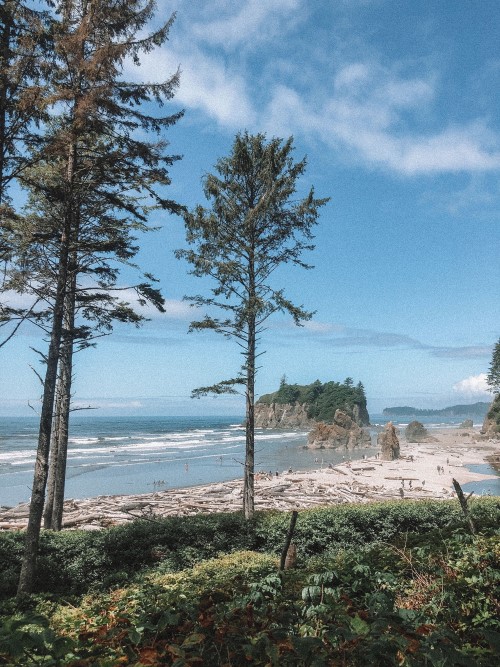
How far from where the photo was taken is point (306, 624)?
3537 mm

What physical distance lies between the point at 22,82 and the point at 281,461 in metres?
42.0

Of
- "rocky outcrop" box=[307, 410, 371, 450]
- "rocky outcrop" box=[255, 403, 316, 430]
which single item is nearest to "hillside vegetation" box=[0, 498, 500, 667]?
"rocky outcrop" box=[307, 410, 371, 450]

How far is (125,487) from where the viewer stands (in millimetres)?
28781

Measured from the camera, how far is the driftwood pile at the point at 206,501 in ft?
56.0

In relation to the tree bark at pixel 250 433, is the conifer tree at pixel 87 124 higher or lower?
higher

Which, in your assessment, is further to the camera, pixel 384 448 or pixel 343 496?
pixel 384 448

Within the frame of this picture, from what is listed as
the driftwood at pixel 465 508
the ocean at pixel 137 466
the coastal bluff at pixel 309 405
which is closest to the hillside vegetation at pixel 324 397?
the coastal bluff at pixel 309 405

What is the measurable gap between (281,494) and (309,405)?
328 ft

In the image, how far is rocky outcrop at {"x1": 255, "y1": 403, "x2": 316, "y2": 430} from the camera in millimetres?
120062

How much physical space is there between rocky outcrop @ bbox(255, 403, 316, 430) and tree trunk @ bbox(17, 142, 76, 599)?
111579mm

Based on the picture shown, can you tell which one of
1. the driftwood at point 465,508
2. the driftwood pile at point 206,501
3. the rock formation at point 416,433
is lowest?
the rock formation at point 416,433

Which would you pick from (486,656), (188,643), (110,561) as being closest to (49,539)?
(110,561)

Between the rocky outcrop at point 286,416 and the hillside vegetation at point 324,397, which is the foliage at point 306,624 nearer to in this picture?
the hillside vegetation at point 324,397

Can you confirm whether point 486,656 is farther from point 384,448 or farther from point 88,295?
point 384,448
